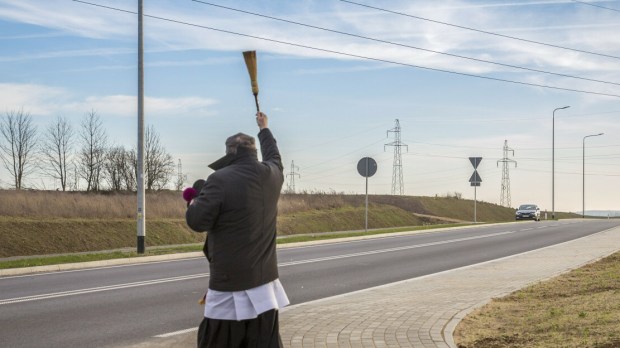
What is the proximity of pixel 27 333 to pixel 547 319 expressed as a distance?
5912mm

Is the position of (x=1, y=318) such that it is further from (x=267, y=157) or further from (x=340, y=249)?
(x=340, y=249)

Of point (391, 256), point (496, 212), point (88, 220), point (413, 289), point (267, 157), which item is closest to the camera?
point (267, 157)

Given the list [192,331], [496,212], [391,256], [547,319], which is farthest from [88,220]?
[496,212]

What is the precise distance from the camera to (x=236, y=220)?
434 cm

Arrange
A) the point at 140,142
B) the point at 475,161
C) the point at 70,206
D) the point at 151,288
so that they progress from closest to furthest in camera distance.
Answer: the point at 151,288, the point at 140,142, the point at 70,206, the point at 475,161

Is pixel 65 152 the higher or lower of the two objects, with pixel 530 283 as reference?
higher

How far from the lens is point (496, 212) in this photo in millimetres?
84938

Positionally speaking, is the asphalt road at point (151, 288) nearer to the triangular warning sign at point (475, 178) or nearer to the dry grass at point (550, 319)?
the dry grass at point (550, 319)

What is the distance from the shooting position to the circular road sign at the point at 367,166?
97.1 feet

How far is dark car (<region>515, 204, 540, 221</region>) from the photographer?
54.1 m

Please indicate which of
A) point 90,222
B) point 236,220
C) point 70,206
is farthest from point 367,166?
point 236,220

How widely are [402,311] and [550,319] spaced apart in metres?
1.94

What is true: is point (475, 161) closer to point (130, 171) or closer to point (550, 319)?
point (130, 171)

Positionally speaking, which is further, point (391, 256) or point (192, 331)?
point (391, 256)
